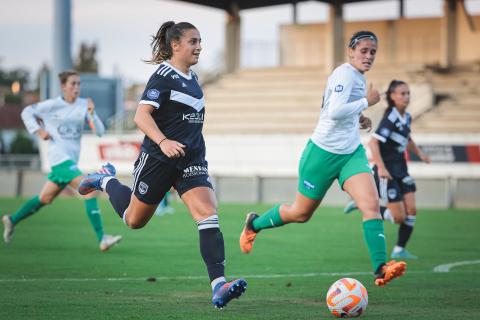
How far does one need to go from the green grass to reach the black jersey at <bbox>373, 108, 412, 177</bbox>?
1235mm

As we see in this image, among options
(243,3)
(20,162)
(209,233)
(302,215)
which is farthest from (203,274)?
(20,162)

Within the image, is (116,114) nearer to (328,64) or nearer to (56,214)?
(328,64)

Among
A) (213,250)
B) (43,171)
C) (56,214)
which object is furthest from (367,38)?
(43,171)

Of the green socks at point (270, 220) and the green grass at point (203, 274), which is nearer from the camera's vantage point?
the green grass at point (203, 274)

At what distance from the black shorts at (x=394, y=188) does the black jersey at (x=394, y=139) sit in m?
0.09

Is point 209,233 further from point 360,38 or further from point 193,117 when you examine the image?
point 360,38

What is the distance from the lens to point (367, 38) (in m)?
8.78

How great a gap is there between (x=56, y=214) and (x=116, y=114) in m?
21.0

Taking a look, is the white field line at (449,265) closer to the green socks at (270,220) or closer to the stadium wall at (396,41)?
the green socks at (270,220)

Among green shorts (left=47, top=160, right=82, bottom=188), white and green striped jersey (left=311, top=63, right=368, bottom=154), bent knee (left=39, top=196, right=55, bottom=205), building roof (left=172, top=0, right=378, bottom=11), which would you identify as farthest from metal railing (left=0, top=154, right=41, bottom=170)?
white and green striped jersey (left=311, top=63, right=368, bottom=154)

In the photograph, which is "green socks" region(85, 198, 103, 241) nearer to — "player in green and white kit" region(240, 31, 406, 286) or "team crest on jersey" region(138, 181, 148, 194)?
"player in green and white kit" region(240, 31, 406, 286)

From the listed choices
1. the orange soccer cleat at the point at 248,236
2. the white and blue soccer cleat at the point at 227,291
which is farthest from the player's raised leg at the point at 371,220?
the orange soccer cleat at the point at 248,236

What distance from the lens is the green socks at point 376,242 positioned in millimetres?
8080

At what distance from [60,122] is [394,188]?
15.8ft
